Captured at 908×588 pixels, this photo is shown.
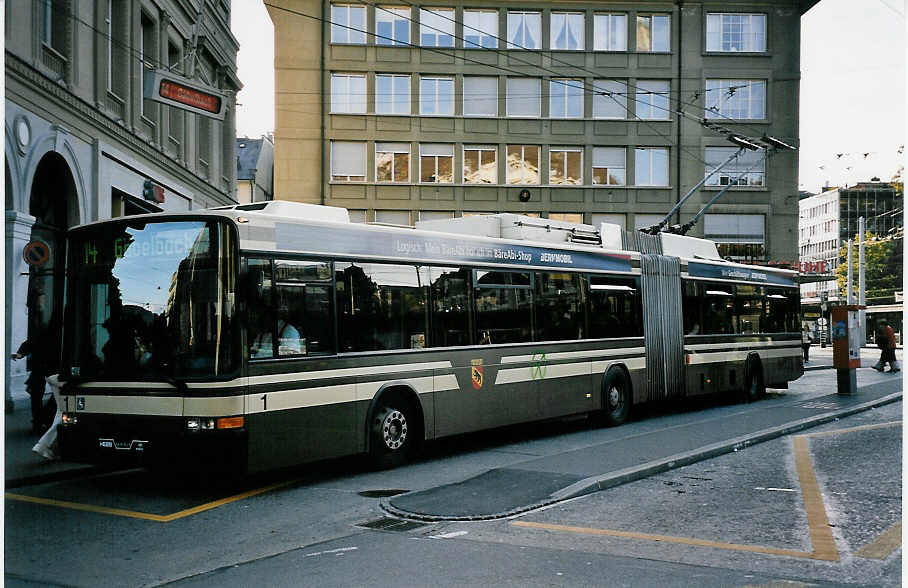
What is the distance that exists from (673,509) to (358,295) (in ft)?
13.4

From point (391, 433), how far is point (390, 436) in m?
0.04

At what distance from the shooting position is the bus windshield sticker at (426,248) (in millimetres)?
9641

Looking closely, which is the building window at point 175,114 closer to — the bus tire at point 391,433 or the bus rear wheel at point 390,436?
the bus tire at point 391,433

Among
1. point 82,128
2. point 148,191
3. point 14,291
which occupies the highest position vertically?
point 82,128

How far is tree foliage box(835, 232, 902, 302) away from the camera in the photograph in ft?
140

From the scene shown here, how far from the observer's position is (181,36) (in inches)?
934

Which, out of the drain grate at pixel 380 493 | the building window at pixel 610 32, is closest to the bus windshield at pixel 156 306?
the drain grate at pixel 380 493

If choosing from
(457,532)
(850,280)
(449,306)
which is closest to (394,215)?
(850,280)

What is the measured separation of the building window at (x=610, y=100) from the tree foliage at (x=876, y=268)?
13.1 m

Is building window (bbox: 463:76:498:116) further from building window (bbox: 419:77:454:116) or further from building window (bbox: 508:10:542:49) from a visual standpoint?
building window (bbox: 508:10:542:49)

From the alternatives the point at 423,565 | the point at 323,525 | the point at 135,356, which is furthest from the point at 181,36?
the point at 423,565

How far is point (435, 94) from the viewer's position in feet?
134

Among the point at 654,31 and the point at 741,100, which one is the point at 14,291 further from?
the point at 741,100

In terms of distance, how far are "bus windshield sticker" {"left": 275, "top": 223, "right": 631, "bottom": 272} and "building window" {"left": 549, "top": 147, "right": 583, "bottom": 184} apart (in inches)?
1070
